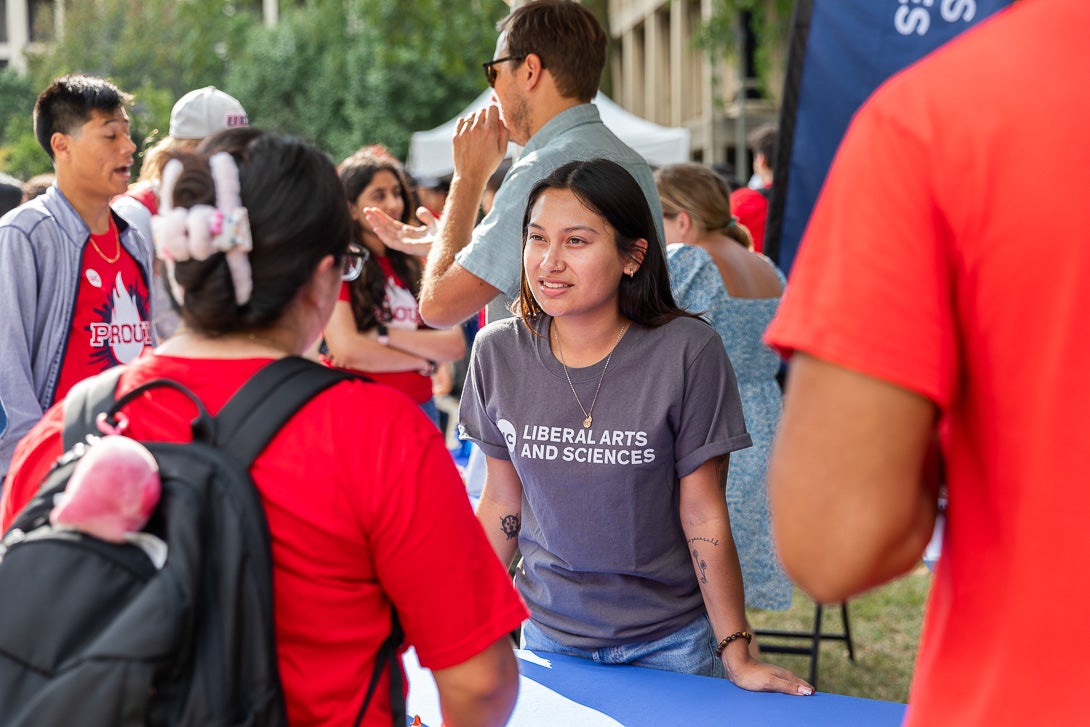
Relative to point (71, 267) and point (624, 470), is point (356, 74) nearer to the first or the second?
point (71, 267)

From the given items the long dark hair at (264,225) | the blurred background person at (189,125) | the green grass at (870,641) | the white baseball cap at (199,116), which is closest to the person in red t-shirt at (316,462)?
the long dark hair at (264,225)

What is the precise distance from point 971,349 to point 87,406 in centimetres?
103

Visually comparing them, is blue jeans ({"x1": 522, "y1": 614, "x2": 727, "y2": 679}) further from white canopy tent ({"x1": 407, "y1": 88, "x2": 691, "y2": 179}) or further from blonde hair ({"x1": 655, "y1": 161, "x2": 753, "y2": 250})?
white canopy tent ({"x1": 407, "y1": 88, "x2": 691, "y2": 179})

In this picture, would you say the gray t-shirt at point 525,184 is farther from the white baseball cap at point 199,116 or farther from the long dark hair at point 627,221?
the white baseball cap at point 199,116

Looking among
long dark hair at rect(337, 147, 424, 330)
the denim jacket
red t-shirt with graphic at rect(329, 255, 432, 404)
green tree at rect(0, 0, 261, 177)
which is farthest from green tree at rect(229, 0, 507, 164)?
the denim jacket

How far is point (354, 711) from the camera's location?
1.40m

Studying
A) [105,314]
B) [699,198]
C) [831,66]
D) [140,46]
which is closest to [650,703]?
[105,314]

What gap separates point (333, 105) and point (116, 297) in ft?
82.1

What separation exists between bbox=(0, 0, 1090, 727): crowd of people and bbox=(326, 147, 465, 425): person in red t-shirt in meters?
2.03

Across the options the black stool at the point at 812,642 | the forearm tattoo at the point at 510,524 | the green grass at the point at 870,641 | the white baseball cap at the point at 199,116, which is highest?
the white baseball cap at the point at 199,116

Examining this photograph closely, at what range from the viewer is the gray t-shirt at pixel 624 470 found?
2.33 m

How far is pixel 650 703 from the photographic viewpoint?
2123 mm

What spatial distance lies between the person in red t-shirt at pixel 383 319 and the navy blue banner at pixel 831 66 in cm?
150

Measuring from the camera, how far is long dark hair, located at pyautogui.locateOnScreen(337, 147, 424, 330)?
461 centimetres
